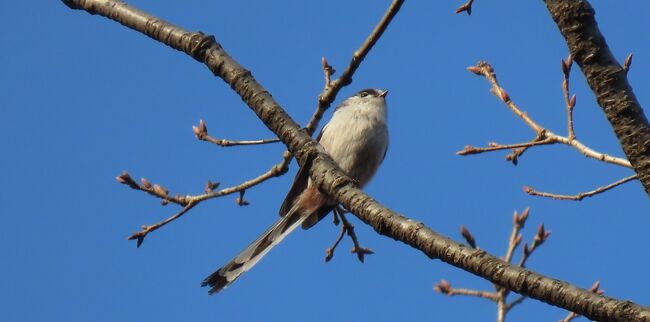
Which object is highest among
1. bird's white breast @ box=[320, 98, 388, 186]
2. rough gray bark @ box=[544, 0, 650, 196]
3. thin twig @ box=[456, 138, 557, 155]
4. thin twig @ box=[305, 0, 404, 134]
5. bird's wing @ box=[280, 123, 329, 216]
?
bird's white breast @ box=[320, 98, 388, 186]

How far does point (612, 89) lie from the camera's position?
2.35 meters

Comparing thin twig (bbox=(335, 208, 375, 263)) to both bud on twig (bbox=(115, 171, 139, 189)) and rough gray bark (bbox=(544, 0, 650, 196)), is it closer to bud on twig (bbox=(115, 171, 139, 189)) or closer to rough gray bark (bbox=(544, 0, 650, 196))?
bud on twig (bbox=(115, 171, 139, 189))

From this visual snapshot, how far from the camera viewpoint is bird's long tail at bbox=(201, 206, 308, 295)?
13.2ft

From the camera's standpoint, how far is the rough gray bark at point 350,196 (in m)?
2.18

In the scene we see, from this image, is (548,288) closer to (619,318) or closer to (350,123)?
(619,318)

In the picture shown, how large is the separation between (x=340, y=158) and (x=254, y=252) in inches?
67.8

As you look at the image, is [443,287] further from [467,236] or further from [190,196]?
[190,196]

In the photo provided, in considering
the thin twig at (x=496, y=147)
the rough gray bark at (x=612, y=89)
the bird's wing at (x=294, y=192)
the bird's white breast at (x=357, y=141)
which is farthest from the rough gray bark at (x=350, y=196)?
the bird's white breast at (x=357, y=141)

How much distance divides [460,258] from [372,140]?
3798mm

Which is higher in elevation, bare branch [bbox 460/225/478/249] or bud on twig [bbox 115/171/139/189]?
bud on twig [bbox 115/171/139/189]

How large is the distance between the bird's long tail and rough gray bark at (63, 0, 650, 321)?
3.79ft

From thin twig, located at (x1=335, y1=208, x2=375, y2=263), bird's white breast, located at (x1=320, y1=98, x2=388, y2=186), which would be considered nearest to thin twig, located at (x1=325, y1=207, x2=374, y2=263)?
thin twig, located at (x1=335, y1=208, x2=375, y2=263)

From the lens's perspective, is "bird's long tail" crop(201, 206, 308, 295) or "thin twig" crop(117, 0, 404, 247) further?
"bird's long tail" crop(201, 206, 308, 295)

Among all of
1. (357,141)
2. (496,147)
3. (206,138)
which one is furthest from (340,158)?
(496,147)
